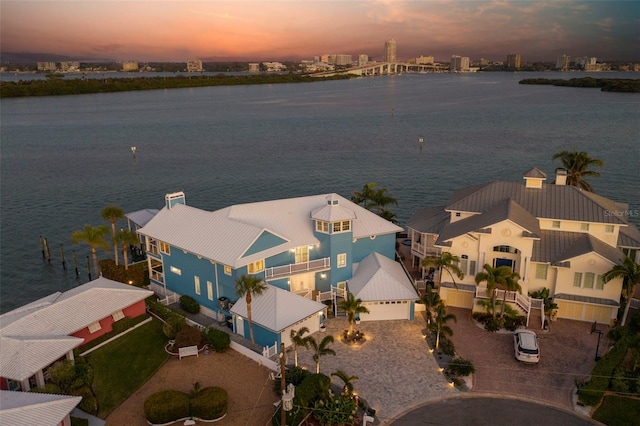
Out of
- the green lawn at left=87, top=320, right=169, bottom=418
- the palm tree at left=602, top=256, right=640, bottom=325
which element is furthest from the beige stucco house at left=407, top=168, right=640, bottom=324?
the green lawn at left=87, top=320, right=169, bottom=418

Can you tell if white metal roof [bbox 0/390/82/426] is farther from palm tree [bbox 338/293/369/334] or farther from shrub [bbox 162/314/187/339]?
palm tree [bbox 338/293/369/334]

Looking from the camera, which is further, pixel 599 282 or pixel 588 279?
pixel 588 279

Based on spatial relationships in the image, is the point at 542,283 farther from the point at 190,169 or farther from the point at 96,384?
the point at 190,169

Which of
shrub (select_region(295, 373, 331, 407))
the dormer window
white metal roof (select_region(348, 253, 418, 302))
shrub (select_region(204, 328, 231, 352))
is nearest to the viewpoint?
shrub (select_region(295, 373, 331, 407))

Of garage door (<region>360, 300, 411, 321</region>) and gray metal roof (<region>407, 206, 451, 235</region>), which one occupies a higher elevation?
gray metal roof (<region>407, 206, 451, 235</region>)

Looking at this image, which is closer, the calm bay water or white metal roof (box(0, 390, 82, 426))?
white metal roof (box(0, 390, 82, 426))

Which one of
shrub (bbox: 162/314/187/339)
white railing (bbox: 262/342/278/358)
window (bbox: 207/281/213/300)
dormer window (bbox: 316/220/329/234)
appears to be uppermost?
dormer window (bbox: 316/220/329/234)

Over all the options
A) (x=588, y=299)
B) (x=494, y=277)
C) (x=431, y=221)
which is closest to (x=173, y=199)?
(x=431, y=221)

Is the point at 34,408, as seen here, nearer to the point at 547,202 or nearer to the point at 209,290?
the point at 209,290

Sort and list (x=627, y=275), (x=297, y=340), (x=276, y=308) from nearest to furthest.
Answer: (x=297, y=340) < (x=627, y=275) < (x=276, y=308)
